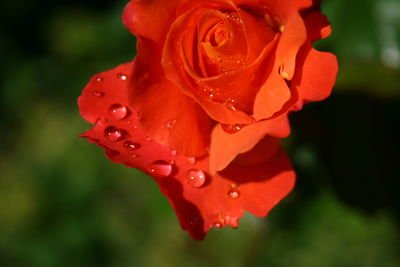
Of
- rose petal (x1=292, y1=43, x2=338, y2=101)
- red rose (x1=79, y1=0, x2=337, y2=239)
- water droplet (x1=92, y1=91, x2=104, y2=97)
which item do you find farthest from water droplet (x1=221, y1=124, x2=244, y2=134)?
water droplet (x1=92, y1=91, x2=104, y2=97)

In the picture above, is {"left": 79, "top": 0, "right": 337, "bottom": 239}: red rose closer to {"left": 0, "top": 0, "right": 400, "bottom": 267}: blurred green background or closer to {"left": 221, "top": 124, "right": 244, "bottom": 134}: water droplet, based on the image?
{"left": 221, "top": 124, "right": 244, "bottom": 134}: water droplet

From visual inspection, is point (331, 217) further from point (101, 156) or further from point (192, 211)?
point (101, 156)

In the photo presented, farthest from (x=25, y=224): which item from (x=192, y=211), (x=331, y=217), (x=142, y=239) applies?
(x=192, y=211)

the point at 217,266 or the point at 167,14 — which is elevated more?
the point at 167,14

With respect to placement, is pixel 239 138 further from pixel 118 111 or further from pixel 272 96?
pixel 118 111

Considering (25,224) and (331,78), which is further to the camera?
(25,224)

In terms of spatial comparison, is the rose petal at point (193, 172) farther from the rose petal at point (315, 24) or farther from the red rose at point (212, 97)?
the rose petal at point (315, 24)
